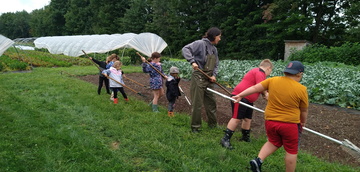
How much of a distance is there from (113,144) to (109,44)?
53.9ft

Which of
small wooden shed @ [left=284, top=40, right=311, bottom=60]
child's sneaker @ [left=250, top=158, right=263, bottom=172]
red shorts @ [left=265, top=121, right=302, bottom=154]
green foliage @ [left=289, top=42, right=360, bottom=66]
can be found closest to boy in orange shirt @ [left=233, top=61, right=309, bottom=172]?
red shorts @ [left=265, top=121, right=302, bottom=154]

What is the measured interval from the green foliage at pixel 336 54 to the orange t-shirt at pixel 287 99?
45.0 ft

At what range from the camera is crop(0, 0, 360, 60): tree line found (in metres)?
20.9

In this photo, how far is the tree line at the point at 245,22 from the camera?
68.4 ft

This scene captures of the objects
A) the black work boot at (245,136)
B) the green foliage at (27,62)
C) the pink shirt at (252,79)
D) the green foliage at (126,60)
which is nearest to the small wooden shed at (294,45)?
the green foliage at (126,60)

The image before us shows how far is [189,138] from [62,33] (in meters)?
71.6

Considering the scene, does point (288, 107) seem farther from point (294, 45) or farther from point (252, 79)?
point (294, 45)

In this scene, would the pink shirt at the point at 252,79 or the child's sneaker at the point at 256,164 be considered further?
the pink shirt at the point at 252,79

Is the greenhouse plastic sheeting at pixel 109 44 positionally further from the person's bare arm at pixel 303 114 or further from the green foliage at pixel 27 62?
the person's bare arm at pixel 303 114

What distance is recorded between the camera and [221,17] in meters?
30.1

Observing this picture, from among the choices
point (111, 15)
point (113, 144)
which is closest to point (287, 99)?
point (113, 144)

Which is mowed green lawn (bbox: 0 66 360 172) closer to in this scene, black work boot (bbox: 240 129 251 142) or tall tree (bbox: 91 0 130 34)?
black work boot (bbox: 240 129 251 142)

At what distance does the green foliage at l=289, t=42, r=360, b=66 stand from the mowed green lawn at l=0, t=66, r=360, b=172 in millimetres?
12585

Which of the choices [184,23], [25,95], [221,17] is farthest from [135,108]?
[184,23]
